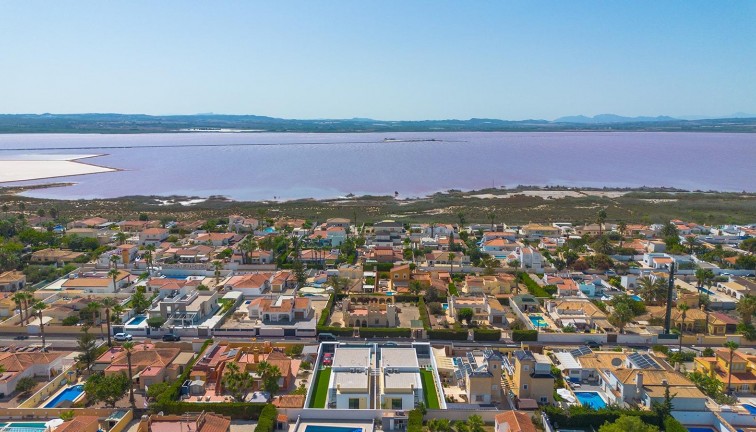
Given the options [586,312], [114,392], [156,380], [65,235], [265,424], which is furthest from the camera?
[65,235]

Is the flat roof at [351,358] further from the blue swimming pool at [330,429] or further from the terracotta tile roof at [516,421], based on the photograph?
the terracotta tile roof at [516,421]

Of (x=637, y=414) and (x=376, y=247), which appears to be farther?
(x=376, y=247)

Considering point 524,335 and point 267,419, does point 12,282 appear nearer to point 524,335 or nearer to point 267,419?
point 267,419

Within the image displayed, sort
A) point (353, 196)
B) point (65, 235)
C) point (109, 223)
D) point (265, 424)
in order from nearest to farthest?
point (265, 424), point (65, 235), point (109, 223), point (353, 196)

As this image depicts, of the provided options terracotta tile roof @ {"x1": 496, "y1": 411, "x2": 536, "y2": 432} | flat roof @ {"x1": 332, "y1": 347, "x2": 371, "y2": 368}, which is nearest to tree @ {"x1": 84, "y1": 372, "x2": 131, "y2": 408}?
flat roof @ {"x1": 332, "y1": 347, "x2": 371, "y2": 368}

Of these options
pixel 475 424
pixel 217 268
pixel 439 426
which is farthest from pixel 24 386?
pixel 475 424

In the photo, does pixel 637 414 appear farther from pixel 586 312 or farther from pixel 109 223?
Result: pixel 109 223

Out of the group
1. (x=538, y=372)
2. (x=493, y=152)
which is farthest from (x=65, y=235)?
(x=493, y=152)
